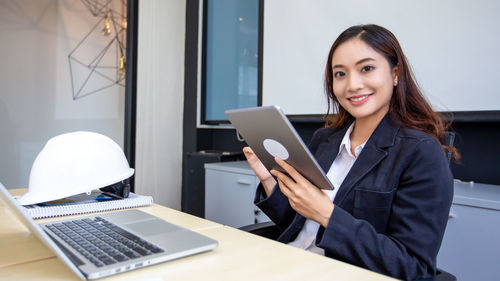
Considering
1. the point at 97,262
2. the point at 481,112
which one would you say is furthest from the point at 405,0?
the point at 97,262

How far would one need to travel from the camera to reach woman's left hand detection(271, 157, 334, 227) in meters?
0.90

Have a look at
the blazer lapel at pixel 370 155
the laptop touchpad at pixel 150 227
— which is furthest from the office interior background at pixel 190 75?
the laptop touchpad at pixel 150 227

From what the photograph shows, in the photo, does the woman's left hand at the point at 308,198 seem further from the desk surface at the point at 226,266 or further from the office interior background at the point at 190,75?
the office interior background at the point at 190,75

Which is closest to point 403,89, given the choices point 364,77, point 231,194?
Answer: point 364,77

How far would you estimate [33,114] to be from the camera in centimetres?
287

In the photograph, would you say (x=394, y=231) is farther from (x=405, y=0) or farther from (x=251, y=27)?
(x=251, y=27)

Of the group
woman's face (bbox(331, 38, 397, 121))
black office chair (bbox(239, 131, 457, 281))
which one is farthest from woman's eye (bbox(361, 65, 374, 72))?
black office chair (bbox(239, 131, 457, 281))

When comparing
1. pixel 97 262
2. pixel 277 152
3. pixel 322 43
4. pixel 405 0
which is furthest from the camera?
pixel 322 43

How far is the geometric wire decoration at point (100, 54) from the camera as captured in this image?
121 inches

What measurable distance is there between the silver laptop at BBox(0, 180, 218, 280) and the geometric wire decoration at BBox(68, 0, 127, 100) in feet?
8.51

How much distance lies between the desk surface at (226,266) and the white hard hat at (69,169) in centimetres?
18

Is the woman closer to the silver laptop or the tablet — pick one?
the tablet

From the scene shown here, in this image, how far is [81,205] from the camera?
39.0 inches

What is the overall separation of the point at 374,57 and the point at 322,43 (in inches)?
48.8
